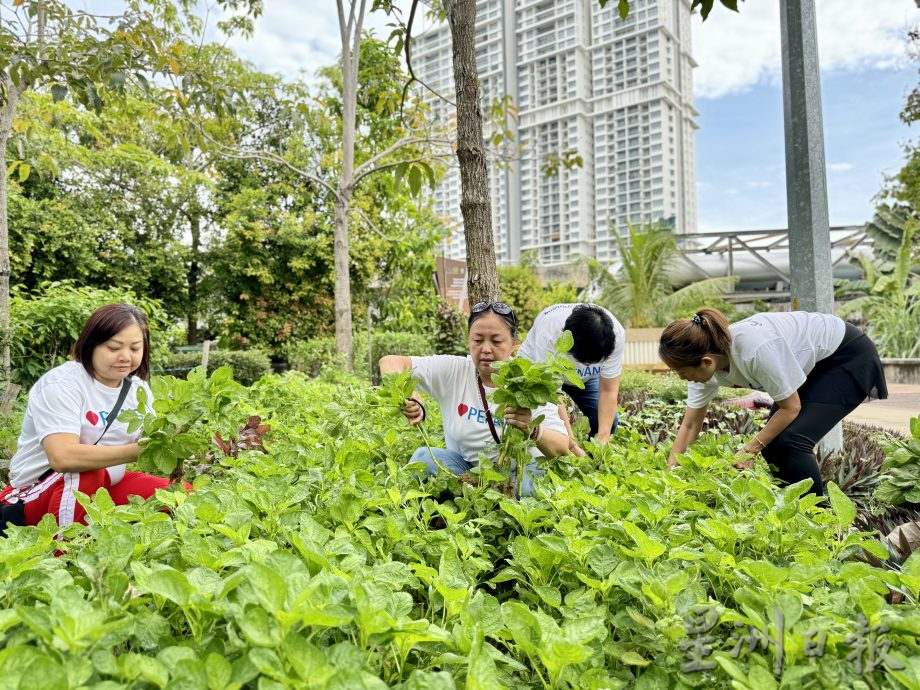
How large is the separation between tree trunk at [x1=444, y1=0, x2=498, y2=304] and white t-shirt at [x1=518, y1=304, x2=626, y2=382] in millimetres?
432

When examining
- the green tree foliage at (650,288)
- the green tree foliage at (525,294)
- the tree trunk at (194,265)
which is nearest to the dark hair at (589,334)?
the green tree foliage at (650,288)

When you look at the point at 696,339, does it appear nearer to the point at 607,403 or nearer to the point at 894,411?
the point at 607,403

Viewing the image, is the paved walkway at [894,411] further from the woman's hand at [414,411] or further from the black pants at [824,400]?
the woman's hand at [414,411]

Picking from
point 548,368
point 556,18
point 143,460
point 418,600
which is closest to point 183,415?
point 143,460

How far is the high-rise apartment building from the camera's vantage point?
32031mm

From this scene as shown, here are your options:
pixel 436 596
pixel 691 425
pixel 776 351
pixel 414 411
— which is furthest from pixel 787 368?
pixel 436 596

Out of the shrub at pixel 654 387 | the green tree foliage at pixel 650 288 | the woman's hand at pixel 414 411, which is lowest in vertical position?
the shrub at pixel 654 387

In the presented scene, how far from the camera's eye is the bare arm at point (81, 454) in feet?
7.59

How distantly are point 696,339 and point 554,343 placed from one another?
828 millimetres

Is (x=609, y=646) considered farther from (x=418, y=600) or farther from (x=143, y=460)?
(x=143, y=460)

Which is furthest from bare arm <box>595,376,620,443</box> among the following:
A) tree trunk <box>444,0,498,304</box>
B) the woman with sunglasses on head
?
tree trunk <box>444,0,498,304</box>

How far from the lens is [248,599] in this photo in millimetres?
957

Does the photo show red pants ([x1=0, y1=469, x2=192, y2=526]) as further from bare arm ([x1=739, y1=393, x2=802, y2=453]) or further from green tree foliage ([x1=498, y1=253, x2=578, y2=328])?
green tree foliage ([x1=498, y1=253, x2=578, y2=328])

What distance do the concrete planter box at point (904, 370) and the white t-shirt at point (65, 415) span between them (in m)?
12.6
